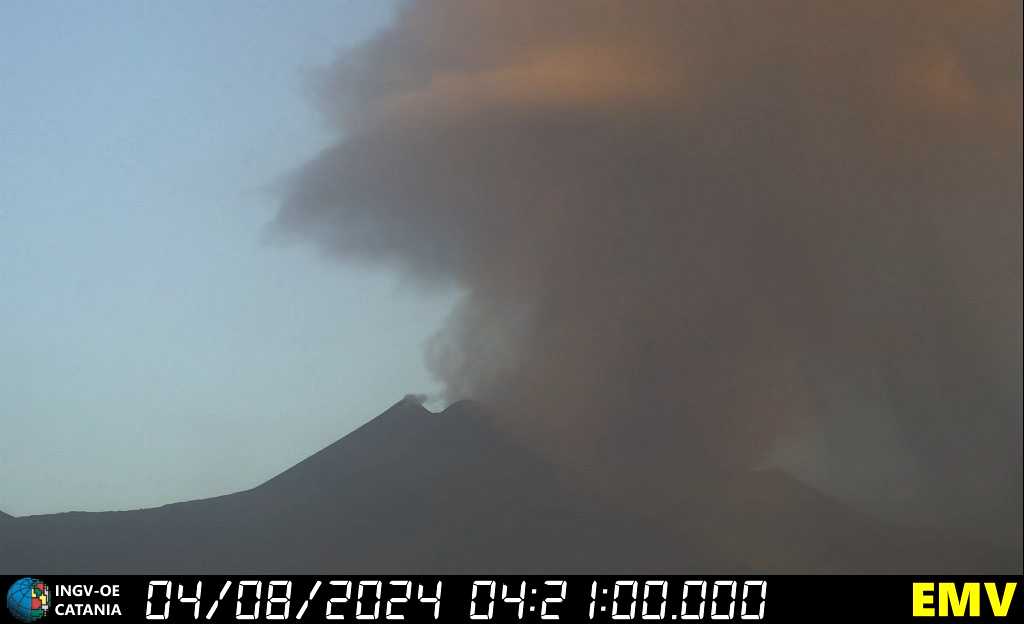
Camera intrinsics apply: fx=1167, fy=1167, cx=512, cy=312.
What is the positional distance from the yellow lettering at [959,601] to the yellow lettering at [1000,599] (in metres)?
0.35

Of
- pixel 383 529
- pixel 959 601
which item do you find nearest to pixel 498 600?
pixel 959 601

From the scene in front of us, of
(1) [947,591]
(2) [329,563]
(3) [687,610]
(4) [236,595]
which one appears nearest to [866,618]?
(1) [947,591]

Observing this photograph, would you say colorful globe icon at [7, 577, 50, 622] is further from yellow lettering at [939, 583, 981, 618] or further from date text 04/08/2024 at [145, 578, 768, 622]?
yellow lettering at [939, 583, 981, 618]

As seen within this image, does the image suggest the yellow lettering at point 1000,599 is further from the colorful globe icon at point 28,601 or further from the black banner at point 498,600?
the colorful globe icon at point 28,601

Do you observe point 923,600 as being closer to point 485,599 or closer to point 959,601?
point 959,601

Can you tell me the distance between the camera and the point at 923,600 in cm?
3300

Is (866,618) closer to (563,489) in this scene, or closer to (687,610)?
(687,610)

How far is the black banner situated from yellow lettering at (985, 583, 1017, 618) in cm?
3

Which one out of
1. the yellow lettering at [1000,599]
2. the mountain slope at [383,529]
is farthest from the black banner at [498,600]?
the mountain slope at [383,529]

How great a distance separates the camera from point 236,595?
3052 centimetres

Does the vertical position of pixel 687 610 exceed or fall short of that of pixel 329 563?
it falls short

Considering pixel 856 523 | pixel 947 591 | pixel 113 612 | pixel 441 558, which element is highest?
pixel 856 523

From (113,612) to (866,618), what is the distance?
21.7m

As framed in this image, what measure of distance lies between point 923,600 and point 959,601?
123 cm
